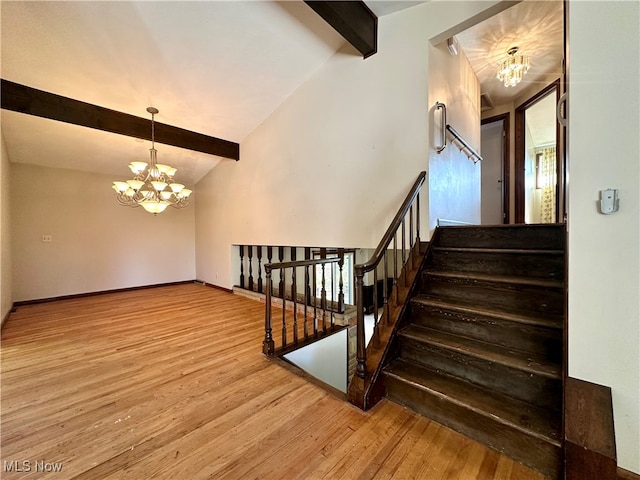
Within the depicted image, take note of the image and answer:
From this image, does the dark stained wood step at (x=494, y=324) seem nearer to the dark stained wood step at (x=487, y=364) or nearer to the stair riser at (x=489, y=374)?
the dark stained wood step at (x=487, y=364)

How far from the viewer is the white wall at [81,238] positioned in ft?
14.7

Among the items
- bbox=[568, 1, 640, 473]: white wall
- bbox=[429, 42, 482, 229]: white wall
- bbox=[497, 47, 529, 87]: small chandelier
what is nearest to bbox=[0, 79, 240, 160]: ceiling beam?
bbox=[429, 42, 482, 229]: white wall

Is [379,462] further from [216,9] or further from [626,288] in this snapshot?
[216,9]

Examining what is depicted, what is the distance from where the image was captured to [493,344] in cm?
175

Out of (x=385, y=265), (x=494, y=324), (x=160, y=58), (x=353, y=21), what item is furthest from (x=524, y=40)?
(x=160, y=58)

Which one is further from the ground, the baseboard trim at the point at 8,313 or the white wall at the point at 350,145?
the white wall at the point at 350,145

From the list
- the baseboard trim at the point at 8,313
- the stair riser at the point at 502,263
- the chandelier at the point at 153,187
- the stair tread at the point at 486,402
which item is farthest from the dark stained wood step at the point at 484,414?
the baseboard trim at the point at 8,313

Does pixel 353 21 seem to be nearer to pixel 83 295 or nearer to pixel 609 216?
pixel 609 216

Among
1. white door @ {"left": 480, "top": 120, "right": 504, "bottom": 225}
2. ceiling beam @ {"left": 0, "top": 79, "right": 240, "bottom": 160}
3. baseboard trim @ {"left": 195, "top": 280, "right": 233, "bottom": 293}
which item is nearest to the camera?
ceiling beam @ {"left": 0, "top": 79, "right": 240, "bottom": 160}

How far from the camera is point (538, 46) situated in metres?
3.15

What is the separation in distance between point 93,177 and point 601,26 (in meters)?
7.09

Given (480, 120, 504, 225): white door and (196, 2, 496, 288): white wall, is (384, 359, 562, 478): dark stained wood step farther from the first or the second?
(480, 120, 504, 225): white door

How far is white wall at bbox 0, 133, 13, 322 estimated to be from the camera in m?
3.50

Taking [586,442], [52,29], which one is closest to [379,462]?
[586,442]
